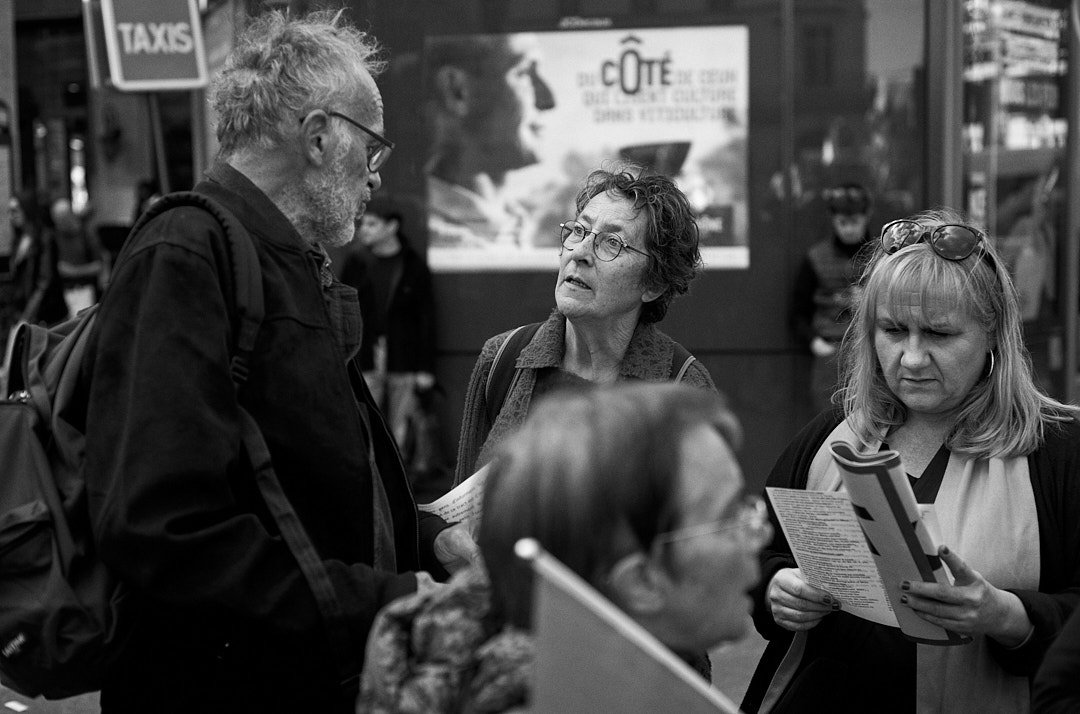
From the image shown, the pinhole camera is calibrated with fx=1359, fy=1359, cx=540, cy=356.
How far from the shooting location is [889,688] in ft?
8.78

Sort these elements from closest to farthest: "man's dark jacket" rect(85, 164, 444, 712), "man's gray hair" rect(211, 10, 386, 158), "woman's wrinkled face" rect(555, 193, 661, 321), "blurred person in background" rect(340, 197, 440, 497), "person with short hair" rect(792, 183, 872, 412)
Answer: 1. "man's dark jacket" rect(85, 164, 444, 712)
2. "man's gray hair" rect(211, 10, 386, 158)
3. "woman's wrinkled face" rect(555, 193, 661, 321)
4. "person with short hair" rect(792, 183, 872, 412)
5. "blurred person in background" rect(340, 197, 440, 497)

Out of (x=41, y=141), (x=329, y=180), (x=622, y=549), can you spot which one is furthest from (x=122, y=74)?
(x=41, y=141)

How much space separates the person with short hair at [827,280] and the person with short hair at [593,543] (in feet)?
20.1

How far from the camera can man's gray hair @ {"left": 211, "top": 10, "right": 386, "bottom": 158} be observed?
251 cm

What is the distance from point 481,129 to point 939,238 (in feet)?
18.0

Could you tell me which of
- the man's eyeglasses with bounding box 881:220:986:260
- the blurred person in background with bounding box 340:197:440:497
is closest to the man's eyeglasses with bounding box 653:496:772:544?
the man's eyeglasses with bounding box 881:220:986:260

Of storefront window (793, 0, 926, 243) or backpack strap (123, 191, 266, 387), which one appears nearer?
backpack strap (123, 191, 266, 387)

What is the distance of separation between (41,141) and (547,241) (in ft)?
41.8

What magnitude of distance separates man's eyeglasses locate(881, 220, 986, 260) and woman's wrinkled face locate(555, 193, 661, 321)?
2.22 feet

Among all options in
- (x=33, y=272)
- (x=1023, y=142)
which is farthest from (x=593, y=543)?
(x=33, y=272)

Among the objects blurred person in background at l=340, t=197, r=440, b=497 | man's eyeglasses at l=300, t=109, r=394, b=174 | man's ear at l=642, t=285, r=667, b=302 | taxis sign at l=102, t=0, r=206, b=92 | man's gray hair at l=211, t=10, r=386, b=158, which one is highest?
taxis sign at l=102, t=0, r=206, b=92

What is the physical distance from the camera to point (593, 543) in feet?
5.16

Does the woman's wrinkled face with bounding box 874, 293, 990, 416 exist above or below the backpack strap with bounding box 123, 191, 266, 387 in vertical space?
below

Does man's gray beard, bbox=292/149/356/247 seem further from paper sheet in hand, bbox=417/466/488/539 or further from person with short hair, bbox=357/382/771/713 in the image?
person with short hair, bbox=357/382/771/713
